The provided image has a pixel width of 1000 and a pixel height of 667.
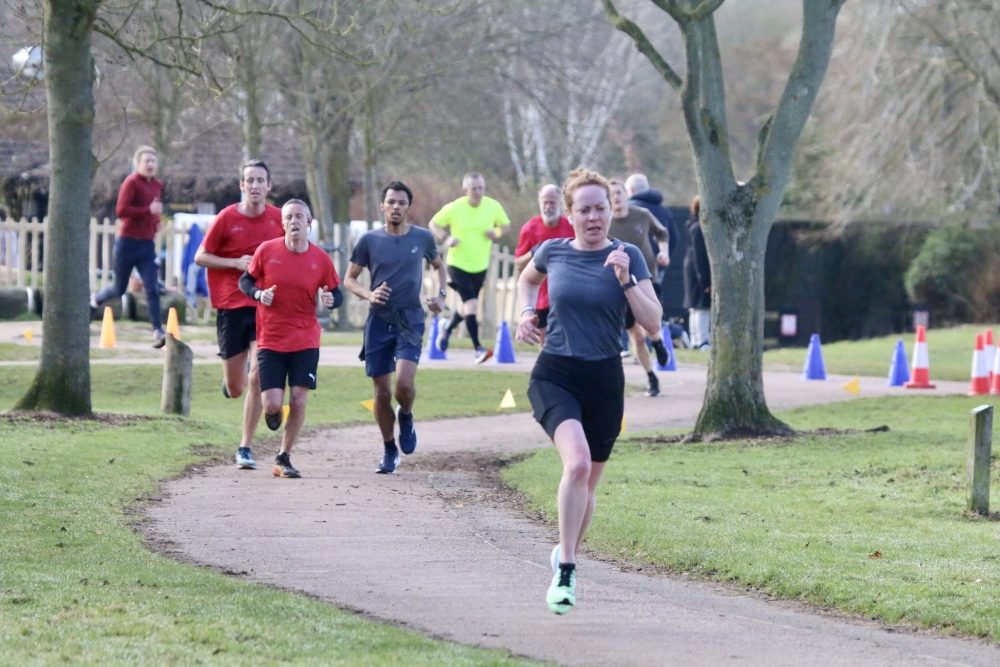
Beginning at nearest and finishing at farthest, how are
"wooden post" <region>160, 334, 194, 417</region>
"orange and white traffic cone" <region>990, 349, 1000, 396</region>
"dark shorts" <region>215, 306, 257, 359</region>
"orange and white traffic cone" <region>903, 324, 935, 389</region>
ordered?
"dark shorts" <region>215, 306, 257, 359</region>
"wooden post" <region>160, 334, 194, 417</region>
"orange and white traffic cone" <region>990, 349, 1000, 396</region>
"orange and white traffic cone" <region>903, 324, 935, 389</region>

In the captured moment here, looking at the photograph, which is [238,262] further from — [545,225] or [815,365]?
[815,365]

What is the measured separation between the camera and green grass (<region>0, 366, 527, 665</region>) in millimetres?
6219

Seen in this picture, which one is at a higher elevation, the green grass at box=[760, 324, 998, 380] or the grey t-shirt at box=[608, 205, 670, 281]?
the grey t-shirt at box=[608, 205, 670, 281]

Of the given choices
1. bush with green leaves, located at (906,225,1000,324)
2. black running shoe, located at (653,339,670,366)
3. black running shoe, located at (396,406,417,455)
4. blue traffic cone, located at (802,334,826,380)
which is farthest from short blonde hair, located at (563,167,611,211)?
bush with green leaves, located at (906,225,1000,324)

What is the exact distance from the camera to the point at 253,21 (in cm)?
2475

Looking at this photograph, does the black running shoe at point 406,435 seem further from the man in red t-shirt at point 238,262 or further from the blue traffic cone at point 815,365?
the blue traffic cone at point 815,365

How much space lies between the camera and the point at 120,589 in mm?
7328

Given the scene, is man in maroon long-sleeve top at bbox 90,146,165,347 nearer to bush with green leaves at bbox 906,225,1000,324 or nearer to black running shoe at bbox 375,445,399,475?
black running shoe at bbox 375,445,399,475

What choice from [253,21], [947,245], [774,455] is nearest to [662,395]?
[774,455]

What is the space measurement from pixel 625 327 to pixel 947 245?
29349 mm

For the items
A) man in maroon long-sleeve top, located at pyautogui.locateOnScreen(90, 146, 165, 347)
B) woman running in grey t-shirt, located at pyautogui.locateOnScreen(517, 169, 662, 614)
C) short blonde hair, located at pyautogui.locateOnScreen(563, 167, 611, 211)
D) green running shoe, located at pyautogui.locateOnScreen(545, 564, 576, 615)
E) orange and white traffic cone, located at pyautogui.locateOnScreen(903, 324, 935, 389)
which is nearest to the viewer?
green running shoe, located at pyautogui.locateOnScreen(545, 564, 576, 615)

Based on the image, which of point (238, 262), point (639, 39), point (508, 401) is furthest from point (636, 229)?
point (238, 262)

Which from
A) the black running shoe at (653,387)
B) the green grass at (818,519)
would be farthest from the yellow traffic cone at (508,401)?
the green grass at (818,519)

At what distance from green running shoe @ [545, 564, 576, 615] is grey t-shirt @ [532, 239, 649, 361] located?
1.02 m
